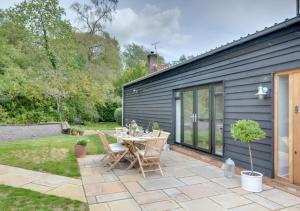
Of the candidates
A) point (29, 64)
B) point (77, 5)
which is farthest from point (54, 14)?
point (77, 5)

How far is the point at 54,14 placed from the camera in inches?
581

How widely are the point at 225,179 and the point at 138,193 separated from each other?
182 cm

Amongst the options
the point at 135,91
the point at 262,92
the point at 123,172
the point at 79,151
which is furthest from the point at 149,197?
the point at 135,91

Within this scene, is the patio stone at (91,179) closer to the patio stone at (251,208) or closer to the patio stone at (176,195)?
the patio stone at (176,195)

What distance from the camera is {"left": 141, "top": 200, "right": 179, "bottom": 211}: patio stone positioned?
321 centimetres

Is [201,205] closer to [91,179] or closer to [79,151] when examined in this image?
[91,179]

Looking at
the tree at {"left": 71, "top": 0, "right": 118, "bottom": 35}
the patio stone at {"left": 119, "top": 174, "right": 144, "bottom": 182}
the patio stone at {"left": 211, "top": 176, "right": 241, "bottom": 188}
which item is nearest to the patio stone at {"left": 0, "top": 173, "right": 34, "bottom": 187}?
the patio stone at {"left": 119, "top": 174, "right": 144, "bottom": 182}

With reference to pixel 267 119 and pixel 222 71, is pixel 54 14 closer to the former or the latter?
pixel 222 71

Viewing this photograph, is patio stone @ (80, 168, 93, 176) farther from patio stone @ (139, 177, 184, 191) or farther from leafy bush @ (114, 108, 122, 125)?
leafy bush @ (114, 108, 122, 125)

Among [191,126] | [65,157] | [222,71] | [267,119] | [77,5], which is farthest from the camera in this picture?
[77,5]

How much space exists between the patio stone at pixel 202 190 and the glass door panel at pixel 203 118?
2.01 meters

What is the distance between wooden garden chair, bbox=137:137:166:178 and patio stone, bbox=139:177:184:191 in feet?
0.93

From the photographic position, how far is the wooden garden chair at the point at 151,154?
15.6 feet

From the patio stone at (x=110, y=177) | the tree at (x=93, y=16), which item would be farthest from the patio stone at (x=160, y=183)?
the tree at (x=93, y=16)
